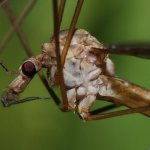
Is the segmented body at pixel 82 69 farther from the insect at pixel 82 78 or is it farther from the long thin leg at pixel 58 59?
the long thin leg at pixel 58 59

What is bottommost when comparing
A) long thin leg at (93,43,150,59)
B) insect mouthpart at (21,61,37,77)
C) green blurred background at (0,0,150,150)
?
green blurred background at (0,0,150,150)

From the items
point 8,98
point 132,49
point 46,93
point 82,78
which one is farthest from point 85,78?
point 132,49

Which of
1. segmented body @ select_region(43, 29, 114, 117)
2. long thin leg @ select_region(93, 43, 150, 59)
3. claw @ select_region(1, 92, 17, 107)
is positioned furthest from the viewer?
segmented body @ select_region(43, 29, 114, 117)

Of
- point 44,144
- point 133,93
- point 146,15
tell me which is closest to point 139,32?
point 146,15

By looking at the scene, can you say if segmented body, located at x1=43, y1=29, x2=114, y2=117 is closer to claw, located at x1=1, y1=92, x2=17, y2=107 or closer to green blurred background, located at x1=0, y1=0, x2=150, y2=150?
green blurred background, located at x1=0, y1=0, x2=150, y2=150

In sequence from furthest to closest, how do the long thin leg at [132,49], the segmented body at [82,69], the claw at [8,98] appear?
the segmented body at [82,69], the claw at [8,98], the long thin leg at [132,49]

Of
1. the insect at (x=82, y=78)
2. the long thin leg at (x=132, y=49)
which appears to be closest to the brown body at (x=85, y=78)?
the insect at (x=82, y=78)

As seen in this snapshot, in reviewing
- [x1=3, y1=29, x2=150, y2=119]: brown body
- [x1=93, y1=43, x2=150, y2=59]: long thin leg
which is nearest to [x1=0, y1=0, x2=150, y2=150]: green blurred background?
[x1=3, y1=29, x2=150, y2=119]: brown body

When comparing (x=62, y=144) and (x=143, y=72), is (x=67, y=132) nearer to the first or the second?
(x=62, y=144)
